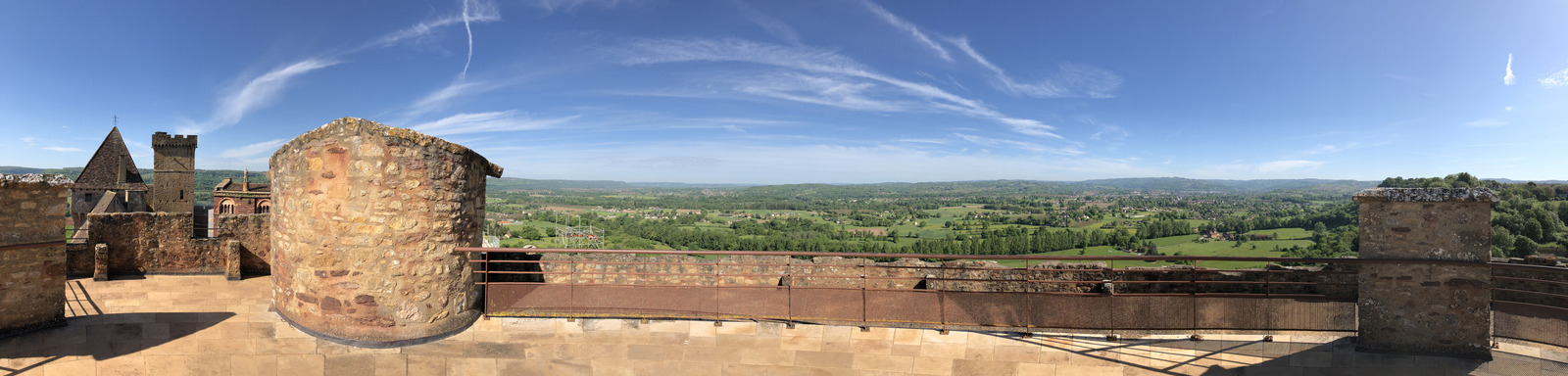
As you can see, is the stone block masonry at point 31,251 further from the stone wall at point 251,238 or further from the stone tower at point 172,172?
the stone tower at point 172,172

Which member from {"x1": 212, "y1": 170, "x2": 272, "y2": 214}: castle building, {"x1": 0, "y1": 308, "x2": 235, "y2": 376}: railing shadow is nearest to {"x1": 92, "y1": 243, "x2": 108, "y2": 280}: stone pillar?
{"x1": 0, "y1": 308, "x2": 235, "y2": 376}: railing shadow

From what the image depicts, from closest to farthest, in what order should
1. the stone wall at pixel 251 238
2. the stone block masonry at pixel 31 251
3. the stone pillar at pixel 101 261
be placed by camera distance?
the stone block masonry at pixel 31 251 → the stone pillar at pixel 101 261 → the stone wall at pixel 251 238

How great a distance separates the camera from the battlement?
125 feet

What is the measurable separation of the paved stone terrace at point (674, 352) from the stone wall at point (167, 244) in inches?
105

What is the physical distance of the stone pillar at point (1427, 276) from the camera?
5035mm

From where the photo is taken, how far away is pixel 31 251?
5.91m

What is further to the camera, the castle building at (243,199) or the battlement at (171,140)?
the battlement at (171,140)

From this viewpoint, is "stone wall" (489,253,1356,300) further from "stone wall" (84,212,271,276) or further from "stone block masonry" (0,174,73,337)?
"stone block masonry" (0,174,73,337)

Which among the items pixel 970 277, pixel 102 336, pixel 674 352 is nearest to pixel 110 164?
pixel 102 336

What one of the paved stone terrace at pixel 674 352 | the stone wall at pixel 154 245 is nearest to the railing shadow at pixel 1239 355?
the paved stone terrace at pixel 674 352

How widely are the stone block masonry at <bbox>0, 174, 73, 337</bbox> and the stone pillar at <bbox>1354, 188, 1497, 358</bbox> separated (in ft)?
43.1

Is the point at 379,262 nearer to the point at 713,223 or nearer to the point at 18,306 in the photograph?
the point at 18,306

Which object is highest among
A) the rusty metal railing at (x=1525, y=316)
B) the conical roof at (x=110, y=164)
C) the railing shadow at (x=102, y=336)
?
the conical roof at (x=110, y=164)

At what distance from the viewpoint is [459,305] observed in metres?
5.79
